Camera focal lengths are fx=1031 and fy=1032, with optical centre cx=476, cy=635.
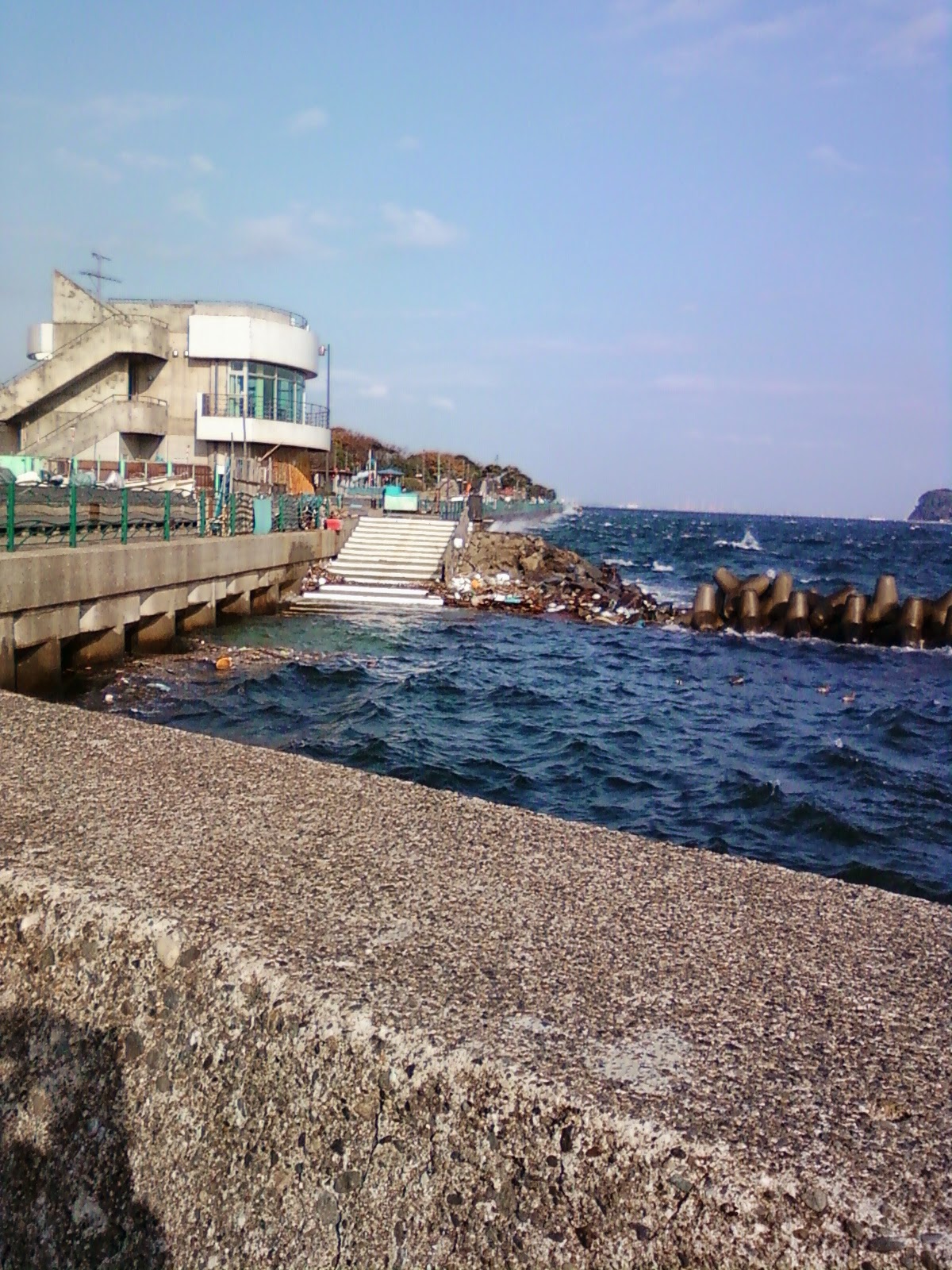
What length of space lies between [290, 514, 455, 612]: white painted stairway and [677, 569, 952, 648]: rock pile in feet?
24.3

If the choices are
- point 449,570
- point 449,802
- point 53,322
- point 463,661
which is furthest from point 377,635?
point 53,322

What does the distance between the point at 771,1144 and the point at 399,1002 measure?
913 millimetres

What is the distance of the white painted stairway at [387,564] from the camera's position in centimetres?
2711

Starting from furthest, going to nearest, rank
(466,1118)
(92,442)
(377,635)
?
(92,442) → (377,635) → (466,1118)

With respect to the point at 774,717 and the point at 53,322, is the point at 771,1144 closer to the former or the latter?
the point at 774,717

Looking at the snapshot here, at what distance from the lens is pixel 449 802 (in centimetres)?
438

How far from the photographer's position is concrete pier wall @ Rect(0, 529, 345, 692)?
43.5 feet

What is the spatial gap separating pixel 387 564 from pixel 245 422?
433 inches

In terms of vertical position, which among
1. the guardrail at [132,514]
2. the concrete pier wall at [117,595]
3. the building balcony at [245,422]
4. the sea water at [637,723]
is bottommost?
the sea water at [637,723]

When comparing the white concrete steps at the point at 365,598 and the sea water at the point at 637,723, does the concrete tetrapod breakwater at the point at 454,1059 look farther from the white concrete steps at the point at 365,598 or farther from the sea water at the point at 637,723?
the white concrete steps at the point at 365,598

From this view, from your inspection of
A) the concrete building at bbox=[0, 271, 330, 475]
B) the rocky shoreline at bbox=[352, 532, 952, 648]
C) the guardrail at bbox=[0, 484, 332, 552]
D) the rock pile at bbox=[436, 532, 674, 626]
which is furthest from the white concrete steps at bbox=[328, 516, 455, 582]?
the concrete building at bbox=[0, 271, 330, 475]

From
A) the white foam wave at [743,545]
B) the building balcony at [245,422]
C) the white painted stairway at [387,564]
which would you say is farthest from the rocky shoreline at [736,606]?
the white foam wave at [743,545]

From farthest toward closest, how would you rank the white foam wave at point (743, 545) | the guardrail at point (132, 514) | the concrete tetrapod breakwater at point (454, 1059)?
1. the white foam wave at point (743, 545)
2. the guardrail at point (132, 514)
3. the concrete tetrapod breakwater at point (454, 1059)

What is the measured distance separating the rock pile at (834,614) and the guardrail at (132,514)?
11522 millimetres
